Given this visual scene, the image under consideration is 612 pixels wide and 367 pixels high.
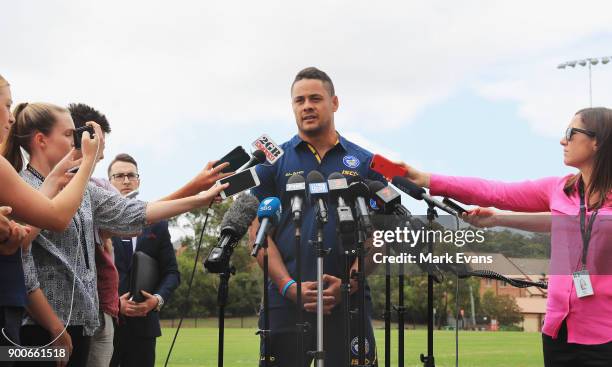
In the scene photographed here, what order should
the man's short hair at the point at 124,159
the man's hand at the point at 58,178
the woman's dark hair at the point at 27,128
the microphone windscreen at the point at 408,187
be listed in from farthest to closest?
the man's short hair at the point at 124,159 → the microphone windscreen at the point at 408,187 → the woman's dark hair at the point at 27,128 → the man's hand at the point at 58,178

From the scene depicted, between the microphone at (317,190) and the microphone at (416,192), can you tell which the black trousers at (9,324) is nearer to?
the microphone at (317,190)

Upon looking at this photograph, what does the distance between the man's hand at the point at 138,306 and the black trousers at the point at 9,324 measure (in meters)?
3.04

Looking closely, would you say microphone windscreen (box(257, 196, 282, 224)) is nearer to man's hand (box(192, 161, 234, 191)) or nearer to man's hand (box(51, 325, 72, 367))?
man's hand (box(192, 161, 234, 191))

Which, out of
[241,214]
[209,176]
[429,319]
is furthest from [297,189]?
[429,319]

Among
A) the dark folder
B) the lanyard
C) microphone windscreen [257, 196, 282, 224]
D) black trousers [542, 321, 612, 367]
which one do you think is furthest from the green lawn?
the lanyard

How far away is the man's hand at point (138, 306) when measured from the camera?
6406mm

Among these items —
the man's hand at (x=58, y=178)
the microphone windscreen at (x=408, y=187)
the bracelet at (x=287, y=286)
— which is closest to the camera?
the man's hand at (x=58, y=178)

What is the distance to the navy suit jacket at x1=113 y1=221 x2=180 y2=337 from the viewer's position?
6.52m

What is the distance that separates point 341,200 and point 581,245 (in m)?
1.37

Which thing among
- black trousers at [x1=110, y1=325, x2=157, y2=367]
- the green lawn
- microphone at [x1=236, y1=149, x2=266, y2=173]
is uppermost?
microphone at [x1=236, y1=149, x2=266, y2=173]

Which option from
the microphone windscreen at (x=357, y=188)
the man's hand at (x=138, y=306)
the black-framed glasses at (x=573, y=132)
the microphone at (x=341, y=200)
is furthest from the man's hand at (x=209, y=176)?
the man's hand at (x=138, y=306)

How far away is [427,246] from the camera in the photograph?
4.66 meters

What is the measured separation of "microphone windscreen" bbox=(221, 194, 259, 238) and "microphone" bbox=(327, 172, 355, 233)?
23.2 inches

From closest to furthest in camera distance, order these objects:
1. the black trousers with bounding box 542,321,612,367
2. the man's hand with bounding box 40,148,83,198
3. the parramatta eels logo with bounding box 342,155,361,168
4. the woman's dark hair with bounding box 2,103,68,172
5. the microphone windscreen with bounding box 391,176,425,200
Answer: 1. the man's hand with bounding box 40,148,83,198
2. the black trousers with bounding box 542,321,612,367
3. the woman's dark hair with bounding box 2,103,68,172
4. the microphone windscreen with bounding box 391,176,425,200
5. the parramatta eels logo with bounding box 342,155,361,168
